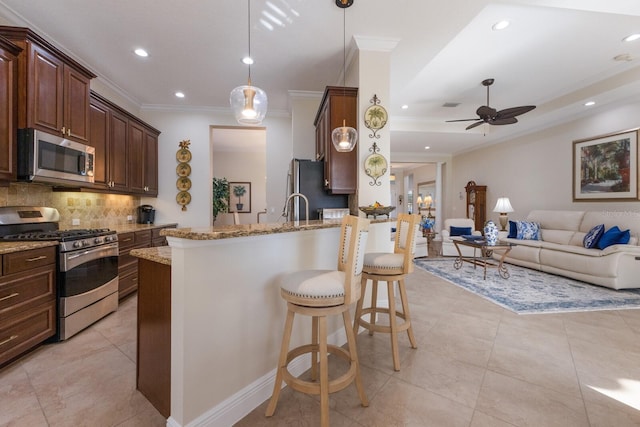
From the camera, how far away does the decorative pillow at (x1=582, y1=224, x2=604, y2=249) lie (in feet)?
13.7

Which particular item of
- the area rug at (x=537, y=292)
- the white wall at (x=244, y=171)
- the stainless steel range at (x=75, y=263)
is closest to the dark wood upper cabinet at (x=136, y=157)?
the stainless steel range at (x=75, y=263)

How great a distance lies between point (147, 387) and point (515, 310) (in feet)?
11.3

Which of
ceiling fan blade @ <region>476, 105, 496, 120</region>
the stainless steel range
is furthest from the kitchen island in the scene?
ceiling fan blade @ <region>476, 105, 496, 120</region>

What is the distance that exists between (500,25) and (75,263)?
4696 mm

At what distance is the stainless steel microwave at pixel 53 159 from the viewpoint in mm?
2311

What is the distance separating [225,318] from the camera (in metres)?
1.41


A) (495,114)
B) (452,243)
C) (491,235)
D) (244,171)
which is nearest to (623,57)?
(495,114)

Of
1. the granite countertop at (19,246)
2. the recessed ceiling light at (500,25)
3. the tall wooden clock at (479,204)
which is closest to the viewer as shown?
the granite countertop at (19,246)

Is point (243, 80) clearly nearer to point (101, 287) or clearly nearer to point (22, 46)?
point (22, 46)

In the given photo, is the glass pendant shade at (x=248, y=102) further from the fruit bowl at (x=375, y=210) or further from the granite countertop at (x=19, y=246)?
the granite countertop at (x=19, y=246)

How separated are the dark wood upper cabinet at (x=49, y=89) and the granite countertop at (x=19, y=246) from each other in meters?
1.03

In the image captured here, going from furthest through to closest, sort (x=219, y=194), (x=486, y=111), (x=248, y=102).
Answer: (x=219, y=194), (x=486, y=111), (x=248, y=102)

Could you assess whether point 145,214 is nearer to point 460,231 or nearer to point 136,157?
point 136,157

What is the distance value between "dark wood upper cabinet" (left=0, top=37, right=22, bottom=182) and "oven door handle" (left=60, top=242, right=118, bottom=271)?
0.80 m
